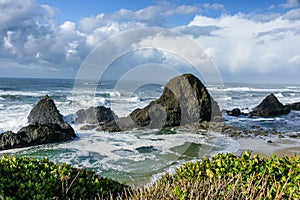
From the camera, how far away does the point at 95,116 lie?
17359 mm

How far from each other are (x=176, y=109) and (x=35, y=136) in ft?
26.7

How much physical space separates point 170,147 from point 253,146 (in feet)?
11.6

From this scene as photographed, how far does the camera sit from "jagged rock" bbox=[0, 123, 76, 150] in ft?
37.5

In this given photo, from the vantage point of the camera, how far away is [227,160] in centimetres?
415

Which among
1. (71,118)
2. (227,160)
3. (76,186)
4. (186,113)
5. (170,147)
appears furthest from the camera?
(71,118)

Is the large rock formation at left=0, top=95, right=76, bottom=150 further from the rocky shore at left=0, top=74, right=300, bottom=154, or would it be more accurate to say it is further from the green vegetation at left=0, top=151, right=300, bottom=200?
the green vegetation at left=0, top=151, right=300, bottom=200

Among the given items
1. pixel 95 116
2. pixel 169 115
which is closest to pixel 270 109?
pixel 169 115

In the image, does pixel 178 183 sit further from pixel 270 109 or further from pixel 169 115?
pixel 270 109

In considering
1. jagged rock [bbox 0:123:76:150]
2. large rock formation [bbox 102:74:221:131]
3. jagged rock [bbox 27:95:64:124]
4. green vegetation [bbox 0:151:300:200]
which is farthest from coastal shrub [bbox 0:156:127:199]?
jagged rock [bbox 27:95:64:124]

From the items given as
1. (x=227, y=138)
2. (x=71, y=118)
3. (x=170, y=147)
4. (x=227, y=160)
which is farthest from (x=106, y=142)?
(x=227, y=160)

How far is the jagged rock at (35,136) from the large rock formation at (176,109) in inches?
120

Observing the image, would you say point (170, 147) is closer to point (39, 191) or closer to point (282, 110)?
point (39, 191)

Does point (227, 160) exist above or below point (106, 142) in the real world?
above

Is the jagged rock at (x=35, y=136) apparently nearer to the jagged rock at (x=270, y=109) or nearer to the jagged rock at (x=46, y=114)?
the jagged rock at (x=46, y=114)
